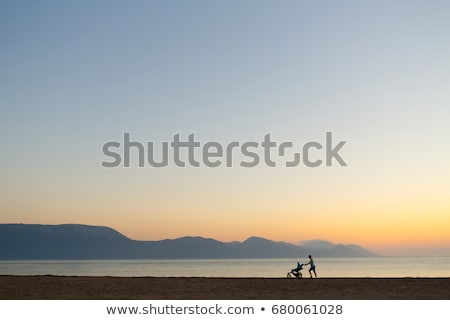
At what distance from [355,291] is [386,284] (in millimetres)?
2630

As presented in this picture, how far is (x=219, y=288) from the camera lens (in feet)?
81.4

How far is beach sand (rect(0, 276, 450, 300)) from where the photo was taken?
22.5 metres

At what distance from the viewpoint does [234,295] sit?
22688mm

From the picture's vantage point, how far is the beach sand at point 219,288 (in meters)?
22.5
